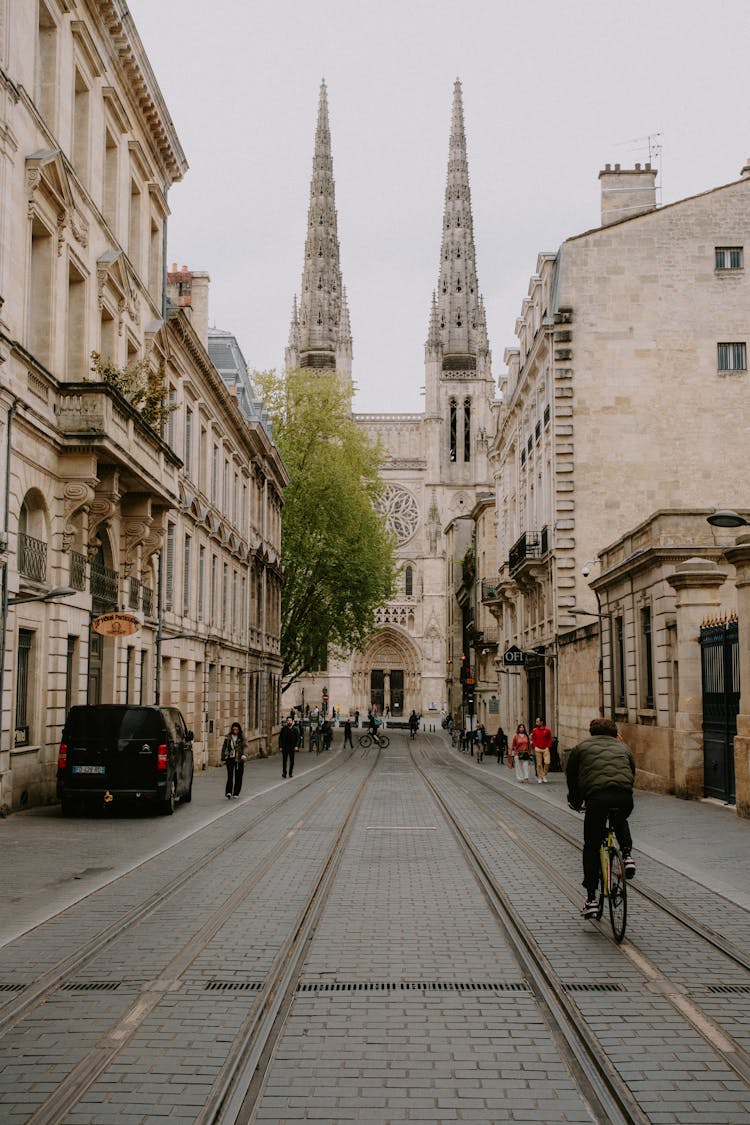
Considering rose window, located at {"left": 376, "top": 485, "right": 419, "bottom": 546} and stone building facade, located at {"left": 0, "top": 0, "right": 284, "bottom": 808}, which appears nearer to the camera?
stone building facade, located at {"left": 0, "top": 0, "right": 284, "bottom": 808}

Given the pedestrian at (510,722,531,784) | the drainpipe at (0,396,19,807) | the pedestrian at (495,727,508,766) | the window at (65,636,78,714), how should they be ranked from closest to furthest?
1. the drainpipe at (0,396,19,807)
2. the window at (65,636,78,714)
3. the pedestrian at (510,722,531,784)
4. the pedestrian at (495,727,508,766)

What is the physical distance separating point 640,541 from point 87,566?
11.1 m

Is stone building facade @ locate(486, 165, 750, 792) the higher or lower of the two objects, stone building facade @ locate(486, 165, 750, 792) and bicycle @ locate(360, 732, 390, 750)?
the higher

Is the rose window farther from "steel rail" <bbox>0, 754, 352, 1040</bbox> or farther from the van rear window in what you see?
"steel rail" <bbox>0, 754, 352, 1040</bbox>

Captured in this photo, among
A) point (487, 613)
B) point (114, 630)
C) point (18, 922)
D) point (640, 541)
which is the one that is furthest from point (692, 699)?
point (487, 613)

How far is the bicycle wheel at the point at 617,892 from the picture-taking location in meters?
8.30

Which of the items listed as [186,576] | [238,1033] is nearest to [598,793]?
[238,1033]

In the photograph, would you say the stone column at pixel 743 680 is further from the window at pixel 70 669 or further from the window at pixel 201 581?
the window at pixel 201 581

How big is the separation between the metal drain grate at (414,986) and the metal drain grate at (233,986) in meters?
0.25

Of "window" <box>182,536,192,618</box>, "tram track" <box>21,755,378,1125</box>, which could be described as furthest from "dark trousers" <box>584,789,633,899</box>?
"window" <box>182,536,192,618</box>

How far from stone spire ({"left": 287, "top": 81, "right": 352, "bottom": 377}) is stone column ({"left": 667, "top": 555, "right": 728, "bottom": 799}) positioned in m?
91.1

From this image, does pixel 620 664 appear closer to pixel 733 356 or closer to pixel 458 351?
pixel 733 356

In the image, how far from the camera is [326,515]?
5291cm

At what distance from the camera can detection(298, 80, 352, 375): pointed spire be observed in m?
115
